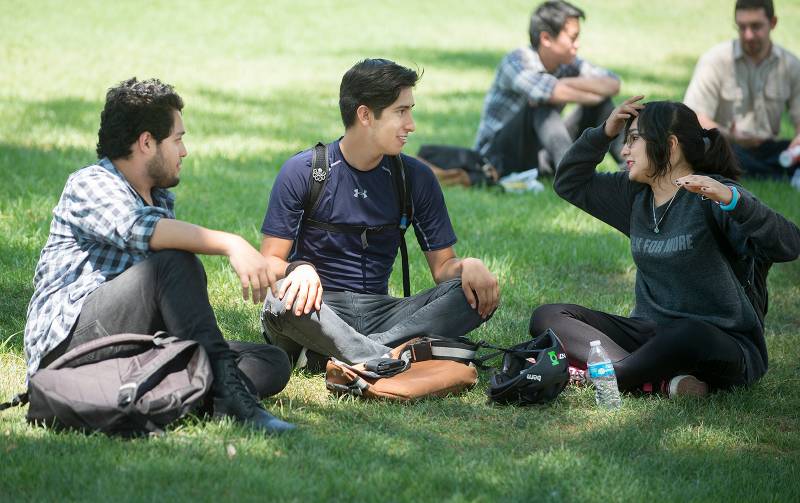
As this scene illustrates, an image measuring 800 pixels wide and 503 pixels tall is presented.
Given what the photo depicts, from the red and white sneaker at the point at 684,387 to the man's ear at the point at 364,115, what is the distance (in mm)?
1948

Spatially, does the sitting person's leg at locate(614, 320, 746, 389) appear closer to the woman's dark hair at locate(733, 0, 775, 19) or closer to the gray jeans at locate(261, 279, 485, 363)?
the gray jeans at locate(261, 279, 485, 363)

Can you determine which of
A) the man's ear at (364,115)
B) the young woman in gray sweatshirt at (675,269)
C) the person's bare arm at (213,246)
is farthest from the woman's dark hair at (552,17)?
the person's bare arm at (213,246)

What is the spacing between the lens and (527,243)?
8.04 m

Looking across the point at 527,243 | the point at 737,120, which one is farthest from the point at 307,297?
the point at 737,120

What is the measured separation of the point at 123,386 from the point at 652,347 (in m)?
2.41

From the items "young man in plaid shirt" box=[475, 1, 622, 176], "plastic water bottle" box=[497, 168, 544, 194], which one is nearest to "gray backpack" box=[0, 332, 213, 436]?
"plastic water bottle" box=[497, 168, 544, 194]

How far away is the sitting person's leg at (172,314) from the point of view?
4340 mm

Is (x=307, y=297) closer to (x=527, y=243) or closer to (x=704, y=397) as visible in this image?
(x=704, y=397)

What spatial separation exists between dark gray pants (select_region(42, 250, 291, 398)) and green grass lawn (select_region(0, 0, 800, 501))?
36 centimetres

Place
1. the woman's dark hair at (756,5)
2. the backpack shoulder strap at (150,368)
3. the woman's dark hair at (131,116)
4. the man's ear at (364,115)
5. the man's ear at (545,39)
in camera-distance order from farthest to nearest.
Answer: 1. the man's ear at (545,39)
2. the woman's dark hair at (756,5)
3. the man's ear at (364,115)
4. the woman's dark hair at (131,116)
5. the backpack shoulder strap at (150,368)

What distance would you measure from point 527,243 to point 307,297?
11.2ft

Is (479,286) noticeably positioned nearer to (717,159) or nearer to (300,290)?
(300,290)

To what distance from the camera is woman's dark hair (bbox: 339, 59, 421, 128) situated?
17.7ft

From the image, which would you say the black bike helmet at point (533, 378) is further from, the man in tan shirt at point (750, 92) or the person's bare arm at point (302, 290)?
the man in tan shirt at point (750, 92)
